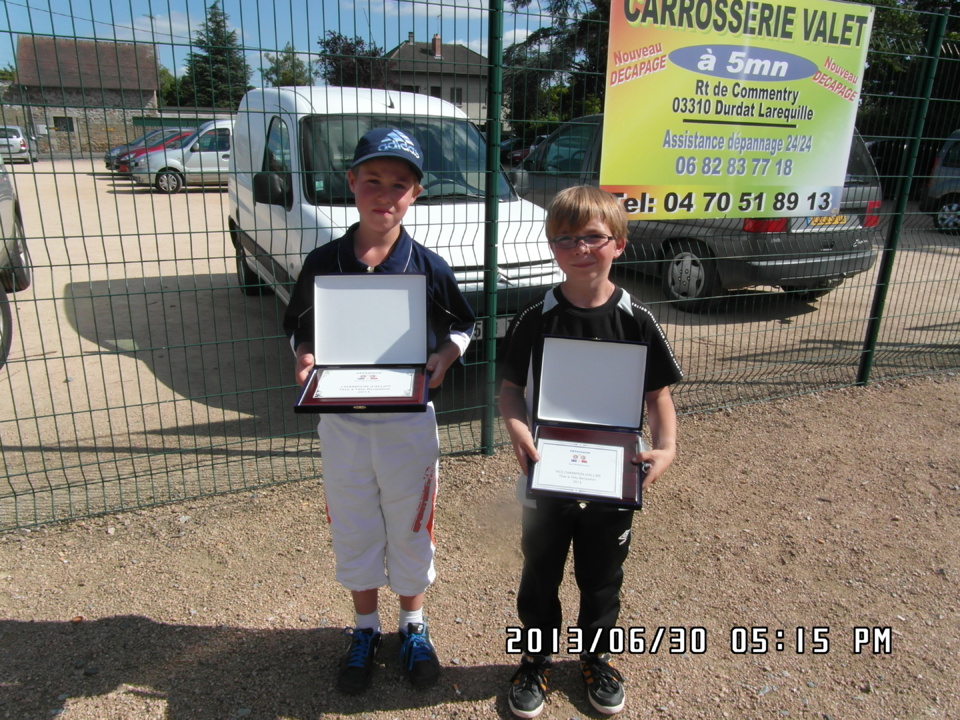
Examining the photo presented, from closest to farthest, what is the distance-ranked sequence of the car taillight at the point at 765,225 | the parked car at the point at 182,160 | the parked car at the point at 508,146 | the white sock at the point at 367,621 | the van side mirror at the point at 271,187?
the white sock at the point at 367,621 → the parked car at the point at 182,160 → the parked car at the point at 508,146 → the van side mirror at the point at 271,187 → the car taillight at the point at 765,225

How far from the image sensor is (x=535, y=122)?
11.4 ft

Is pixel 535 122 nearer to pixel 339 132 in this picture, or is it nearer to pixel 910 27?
pixel 339 132

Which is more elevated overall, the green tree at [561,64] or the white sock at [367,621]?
the green tree at [561,64]

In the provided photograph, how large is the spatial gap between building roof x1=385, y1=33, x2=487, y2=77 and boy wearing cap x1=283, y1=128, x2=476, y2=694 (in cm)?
127

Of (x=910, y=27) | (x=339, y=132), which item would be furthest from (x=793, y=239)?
(x=339, y=132)

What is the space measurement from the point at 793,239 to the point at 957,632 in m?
2.69

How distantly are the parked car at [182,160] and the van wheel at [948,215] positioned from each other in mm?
4878

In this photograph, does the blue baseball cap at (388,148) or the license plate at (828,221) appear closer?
the blue baseball cap at (388,148)

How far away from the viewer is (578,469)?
73.2 inches

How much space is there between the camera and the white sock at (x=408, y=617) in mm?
2445

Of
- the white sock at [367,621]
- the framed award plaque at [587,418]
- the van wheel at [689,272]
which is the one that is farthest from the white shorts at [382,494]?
the van wheel at [689,272]

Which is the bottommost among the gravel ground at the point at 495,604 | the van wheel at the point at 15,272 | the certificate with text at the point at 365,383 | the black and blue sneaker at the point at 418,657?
the gravel ground at the point at 495,604

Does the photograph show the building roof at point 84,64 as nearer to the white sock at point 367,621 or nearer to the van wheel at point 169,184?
the van wheel at point 169,184
